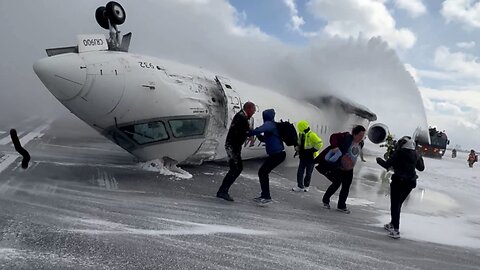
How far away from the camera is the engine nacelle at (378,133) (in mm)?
19469

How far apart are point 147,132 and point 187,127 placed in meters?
0.85

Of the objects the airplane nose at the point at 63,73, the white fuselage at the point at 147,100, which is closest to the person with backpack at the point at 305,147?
the white fuselage at the point at 147,100

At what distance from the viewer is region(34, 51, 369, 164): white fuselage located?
7414 mm

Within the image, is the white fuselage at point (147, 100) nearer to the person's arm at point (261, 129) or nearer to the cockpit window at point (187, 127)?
the cockpit window at point (187, 127)

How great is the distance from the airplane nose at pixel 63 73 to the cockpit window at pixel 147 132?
52.2 inches

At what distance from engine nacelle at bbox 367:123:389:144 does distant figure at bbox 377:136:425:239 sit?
1401cm

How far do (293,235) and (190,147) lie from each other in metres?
4.15

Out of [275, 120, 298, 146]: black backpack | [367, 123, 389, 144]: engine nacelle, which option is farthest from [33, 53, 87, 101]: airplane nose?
[367, 123, 389, 144]: engine nacelle

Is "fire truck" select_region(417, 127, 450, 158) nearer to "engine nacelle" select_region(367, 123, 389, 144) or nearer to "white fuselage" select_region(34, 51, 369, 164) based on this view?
"engine nacelle" select_region(367, 123, 389, 144)

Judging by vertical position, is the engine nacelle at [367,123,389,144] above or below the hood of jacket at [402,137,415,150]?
above

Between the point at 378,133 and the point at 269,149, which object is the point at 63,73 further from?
the point at 378,133

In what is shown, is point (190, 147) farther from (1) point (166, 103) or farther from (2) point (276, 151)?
(2) point (276, 151)

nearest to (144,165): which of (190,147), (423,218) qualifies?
(190,147)

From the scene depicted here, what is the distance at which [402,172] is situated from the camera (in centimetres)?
590
